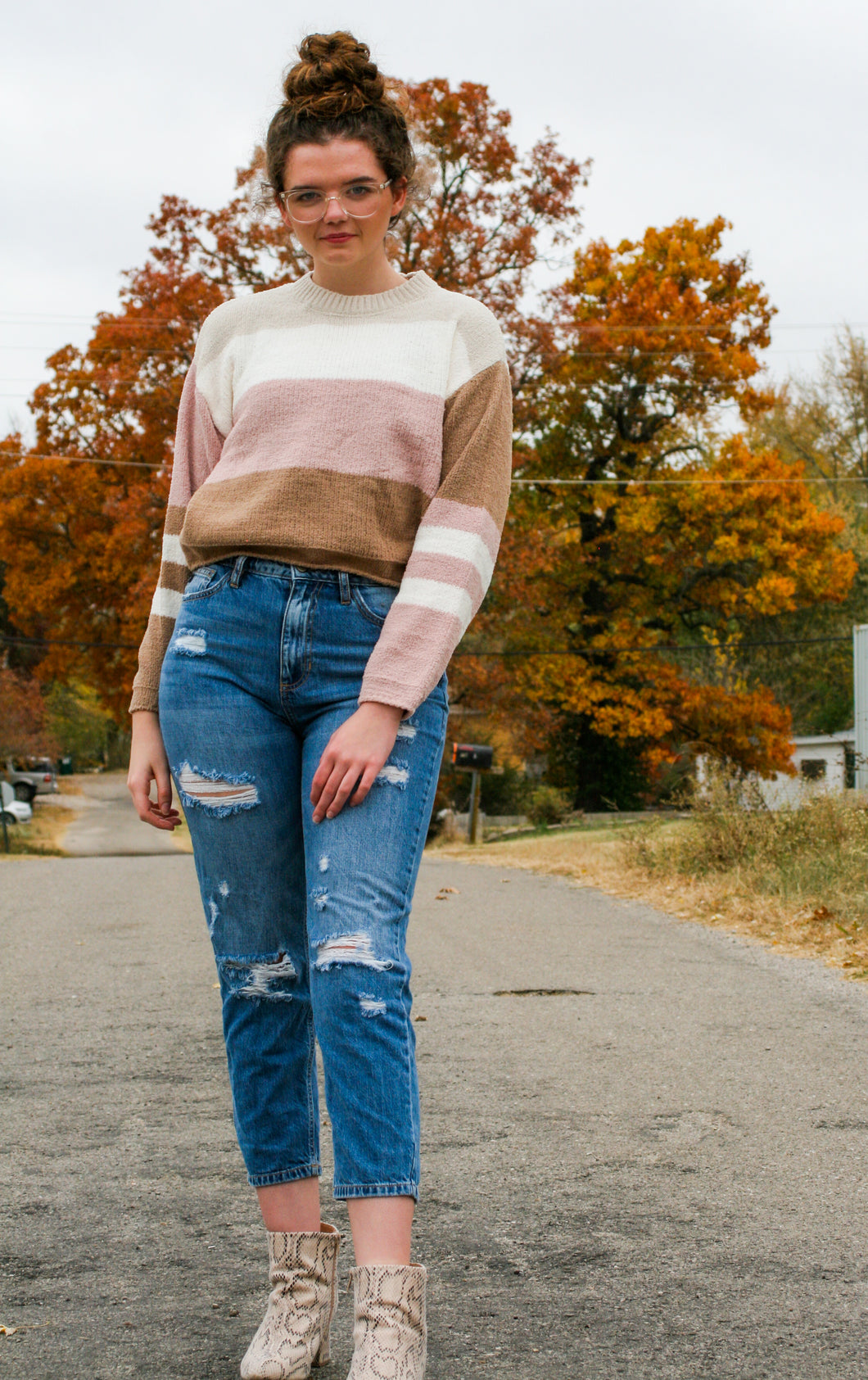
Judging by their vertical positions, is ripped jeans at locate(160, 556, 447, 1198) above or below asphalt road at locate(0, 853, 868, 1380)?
above

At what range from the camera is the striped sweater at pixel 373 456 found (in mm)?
1892

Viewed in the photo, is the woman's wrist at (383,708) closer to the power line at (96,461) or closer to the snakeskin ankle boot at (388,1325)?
the snakeskin ankle boot at (388,1325)

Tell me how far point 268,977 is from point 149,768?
0.40 metres

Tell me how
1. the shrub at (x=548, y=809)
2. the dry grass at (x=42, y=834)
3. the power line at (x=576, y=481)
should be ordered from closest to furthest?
the dry grass at (x=42, y=834), the power line at (x=576, y=481), the shrub at (x=548, y=809)

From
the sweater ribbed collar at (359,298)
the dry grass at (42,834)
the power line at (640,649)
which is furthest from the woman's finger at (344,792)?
the power line at (640,649)

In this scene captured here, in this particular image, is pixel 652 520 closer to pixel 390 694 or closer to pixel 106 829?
pixel 106 829

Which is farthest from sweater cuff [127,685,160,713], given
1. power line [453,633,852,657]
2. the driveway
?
power line [453,633,852,657]

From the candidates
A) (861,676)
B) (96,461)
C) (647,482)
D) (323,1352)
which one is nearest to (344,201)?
(323,1352)

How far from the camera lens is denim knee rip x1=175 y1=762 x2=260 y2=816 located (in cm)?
190

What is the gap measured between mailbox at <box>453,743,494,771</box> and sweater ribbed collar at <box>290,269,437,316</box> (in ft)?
67.5

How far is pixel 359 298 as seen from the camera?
2072 mm

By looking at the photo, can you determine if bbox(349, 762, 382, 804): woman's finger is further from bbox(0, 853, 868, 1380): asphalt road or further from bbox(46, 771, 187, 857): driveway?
bbox(46, 771, 187, 857): driveway

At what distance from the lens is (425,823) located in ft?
6.32

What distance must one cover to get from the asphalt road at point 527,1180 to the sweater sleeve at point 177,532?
3.39 ft
